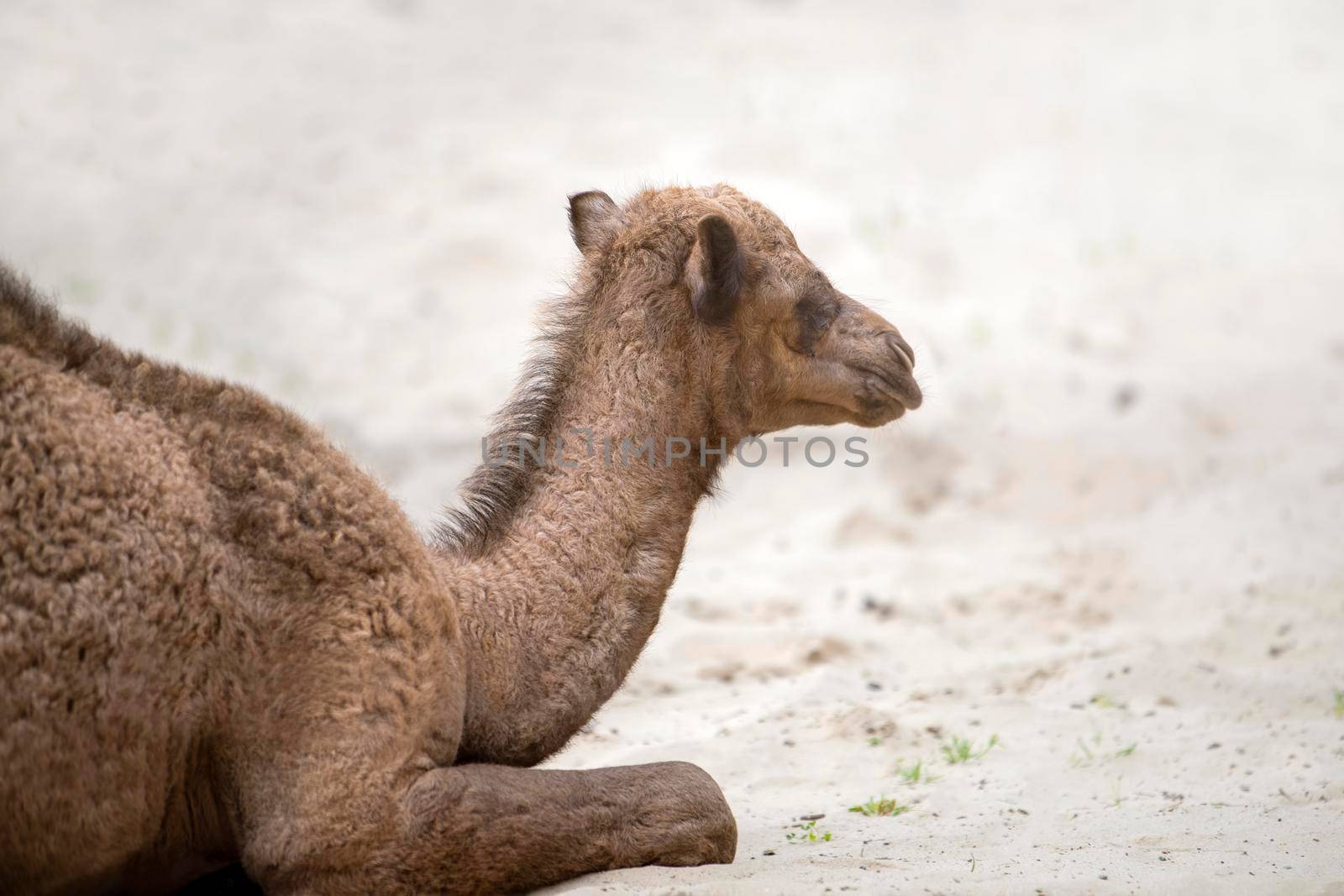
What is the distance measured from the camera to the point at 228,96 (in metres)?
14.3

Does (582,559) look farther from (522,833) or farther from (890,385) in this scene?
(890,385)

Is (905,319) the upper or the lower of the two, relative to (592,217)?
upper

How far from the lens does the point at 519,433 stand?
195 inches

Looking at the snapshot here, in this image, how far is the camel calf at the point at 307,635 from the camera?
12.7ft

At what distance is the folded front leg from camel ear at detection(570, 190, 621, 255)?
1844mm

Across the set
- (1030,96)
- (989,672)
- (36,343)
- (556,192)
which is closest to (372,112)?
(556,192)

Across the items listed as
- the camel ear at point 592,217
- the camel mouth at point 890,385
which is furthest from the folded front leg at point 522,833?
the camel ear at point 592,217

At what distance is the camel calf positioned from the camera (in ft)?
12.7

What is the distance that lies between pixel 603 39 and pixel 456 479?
23.2ft

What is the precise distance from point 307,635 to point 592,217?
Result: 188 cm

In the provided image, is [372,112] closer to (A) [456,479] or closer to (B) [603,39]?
(B) [603,39]

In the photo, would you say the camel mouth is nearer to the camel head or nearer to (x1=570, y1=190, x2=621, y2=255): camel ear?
the camel head

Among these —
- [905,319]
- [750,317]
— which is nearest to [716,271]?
[750,317]

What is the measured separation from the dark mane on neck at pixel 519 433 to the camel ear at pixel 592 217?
0.65 feet
